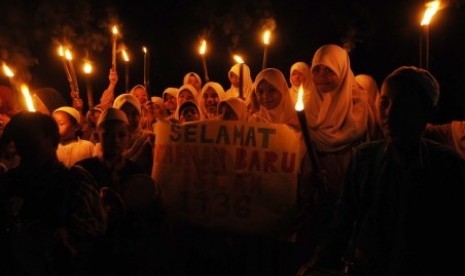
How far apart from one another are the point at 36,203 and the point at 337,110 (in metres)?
3.16

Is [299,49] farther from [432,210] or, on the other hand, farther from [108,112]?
[432,210]

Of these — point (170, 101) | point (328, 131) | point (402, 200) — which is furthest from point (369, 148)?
point (170, 101)

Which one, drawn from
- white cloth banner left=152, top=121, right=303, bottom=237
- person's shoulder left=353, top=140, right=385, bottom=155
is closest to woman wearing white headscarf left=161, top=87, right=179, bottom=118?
white cloth banner left=152, top=121, right=303, bottom=237

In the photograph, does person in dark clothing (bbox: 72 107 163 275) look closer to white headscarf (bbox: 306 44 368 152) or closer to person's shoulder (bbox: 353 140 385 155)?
person's shoulder (bbox: 353 140 385 155)

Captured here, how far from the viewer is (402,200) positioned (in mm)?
2598

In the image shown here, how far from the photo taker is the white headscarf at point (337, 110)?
4.96 m

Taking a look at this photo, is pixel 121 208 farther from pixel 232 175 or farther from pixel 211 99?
pixel 211 99

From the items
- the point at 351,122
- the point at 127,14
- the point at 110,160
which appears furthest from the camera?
the point at 127,14

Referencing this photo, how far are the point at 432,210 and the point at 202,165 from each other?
233 cm

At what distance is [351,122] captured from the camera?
199 inches

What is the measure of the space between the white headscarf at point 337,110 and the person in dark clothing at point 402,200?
211cm

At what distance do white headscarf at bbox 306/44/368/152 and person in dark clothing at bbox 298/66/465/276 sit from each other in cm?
211

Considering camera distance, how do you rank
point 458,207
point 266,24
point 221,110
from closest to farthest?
point 458,207 < point 221,110 < point 266,24

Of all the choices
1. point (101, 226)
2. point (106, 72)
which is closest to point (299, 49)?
point (106, 72)
